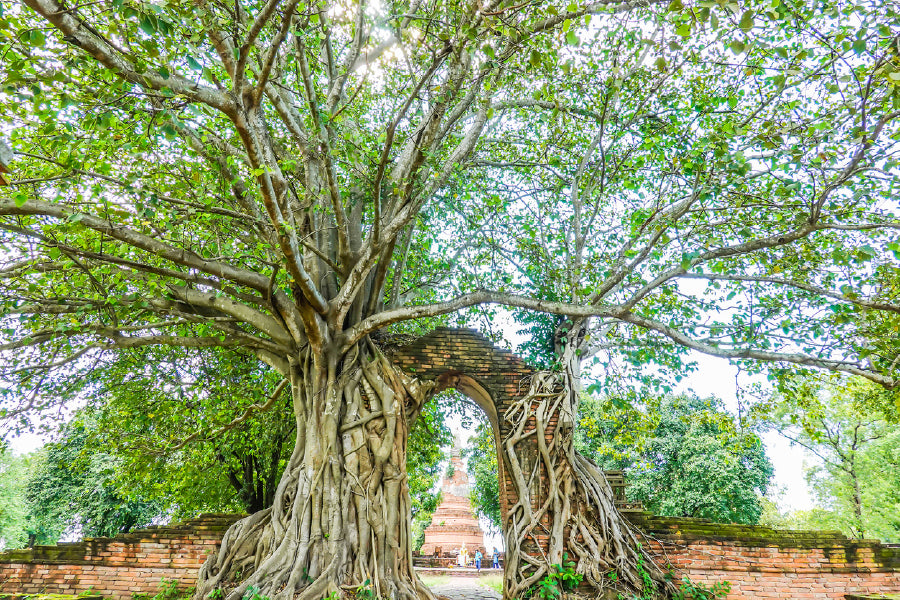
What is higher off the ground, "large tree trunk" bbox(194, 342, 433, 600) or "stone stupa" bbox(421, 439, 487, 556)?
Answer: "large tree trunk" bbox(194, 342, 433, 600)

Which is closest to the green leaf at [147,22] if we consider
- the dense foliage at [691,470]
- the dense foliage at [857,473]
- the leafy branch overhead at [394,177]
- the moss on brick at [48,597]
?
the leafy branch overhead at [394,177]

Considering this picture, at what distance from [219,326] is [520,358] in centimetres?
421

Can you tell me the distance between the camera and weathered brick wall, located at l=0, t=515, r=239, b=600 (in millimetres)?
5719

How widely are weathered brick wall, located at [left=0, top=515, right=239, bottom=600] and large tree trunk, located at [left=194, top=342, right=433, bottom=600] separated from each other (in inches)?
29.2

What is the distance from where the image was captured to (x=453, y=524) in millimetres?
19750

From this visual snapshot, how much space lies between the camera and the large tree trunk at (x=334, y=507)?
4766mm

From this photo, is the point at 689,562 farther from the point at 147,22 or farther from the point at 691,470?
the point at 691,470

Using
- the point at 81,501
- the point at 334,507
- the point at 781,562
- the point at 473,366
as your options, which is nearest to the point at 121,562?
the point at 334,507

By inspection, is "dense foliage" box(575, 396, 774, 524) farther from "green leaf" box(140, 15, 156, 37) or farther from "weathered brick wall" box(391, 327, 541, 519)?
"green leaf" box(140, 15, 156, 37)

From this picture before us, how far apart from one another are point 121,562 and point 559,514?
5.40m

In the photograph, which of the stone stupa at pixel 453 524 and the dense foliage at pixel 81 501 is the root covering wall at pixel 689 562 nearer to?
the dense foliage at pixel 81 501

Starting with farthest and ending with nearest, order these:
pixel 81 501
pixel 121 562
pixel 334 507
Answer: pixel 81 501, pixel 121 562, pixel 334 507

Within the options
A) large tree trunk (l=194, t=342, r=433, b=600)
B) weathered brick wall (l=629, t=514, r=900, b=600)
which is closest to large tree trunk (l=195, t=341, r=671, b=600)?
large tree trunk (l=194, t=342, r=433, b=600)

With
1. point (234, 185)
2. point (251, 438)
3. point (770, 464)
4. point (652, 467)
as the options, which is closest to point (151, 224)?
point (234, 185)
